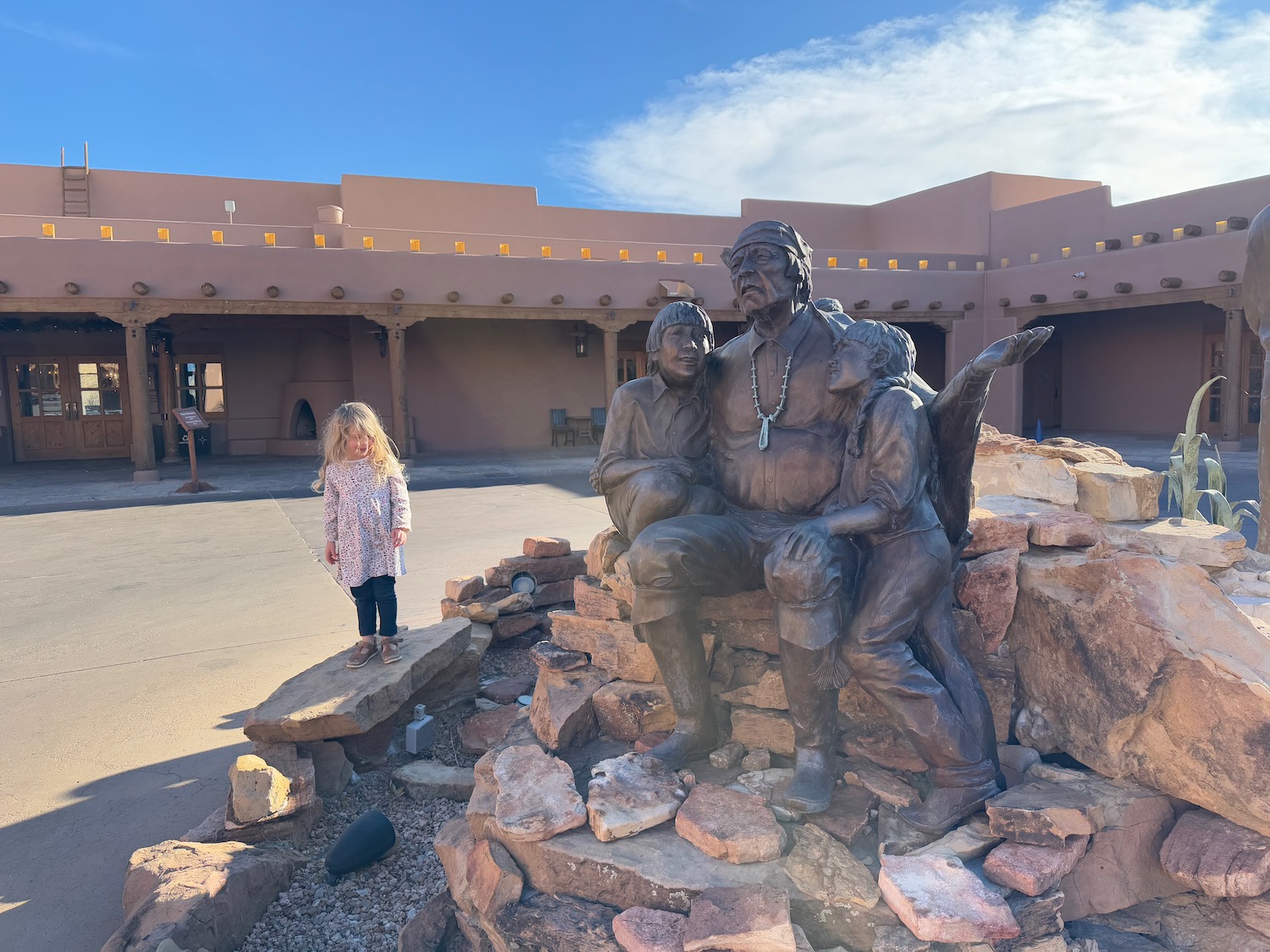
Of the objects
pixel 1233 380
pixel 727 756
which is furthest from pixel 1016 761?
pixel 1233 380

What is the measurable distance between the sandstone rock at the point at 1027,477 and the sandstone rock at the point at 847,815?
216 cm

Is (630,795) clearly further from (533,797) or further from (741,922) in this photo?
(741,922)

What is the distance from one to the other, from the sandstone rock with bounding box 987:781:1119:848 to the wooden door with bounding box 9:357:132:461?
56.9ft

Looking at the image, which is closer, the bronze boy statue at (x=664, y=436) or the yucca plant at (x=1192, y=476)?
the bronze boy statue at (x=664, y=436)

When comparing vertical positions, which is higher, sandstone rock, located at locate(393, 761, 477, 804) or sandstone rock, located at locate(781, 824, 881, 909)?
sandstone rock, located at locate(781, 824, 881, 909)

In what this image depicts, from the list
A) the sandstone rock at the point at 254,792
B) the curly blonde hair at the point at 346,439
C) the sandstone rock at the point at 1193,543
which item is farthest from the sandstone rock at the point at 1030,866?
the curly blonde hair at the point at 346,439

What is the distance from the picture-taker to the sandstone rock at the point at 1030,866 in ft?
5.88

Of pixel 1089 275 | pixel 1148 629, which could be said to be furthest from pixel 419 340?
pixel 1148 629

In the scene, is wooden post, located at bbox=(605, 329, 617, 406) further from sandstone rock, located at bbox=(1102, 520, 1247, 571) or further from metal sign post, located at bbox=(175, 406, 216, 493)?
sandstone rock, located at bbox=(1102, 520, 1247, 571)

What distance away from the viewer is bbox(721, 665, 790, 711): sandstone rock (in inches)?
99.8

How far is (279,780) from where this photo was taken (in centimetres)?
268

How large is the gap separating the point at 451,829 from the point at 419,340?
1364 centimetres

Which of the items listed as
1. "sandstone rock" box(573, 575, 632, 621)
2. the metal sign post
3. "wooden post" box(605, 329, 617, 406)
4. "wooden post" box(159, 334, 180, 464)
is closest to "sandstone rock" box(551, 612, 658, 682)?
"sandstone rock" box(573, 575, 632, 621)

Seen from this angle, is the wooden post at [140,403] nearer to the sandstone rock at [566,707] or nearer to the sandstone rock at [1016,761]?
the sandstone rock at [566,707]
